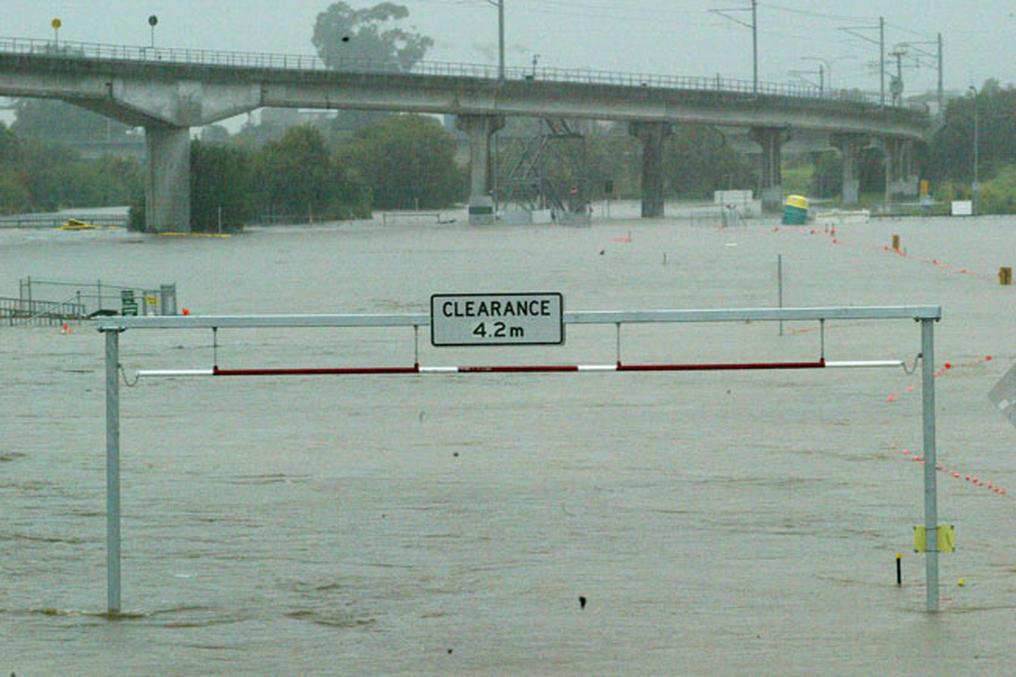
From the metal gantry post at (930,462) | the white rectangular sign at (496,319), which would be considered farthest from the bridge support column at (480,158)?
the white rectangular sign at (496,319)

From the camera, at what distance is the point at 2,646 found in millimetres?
11969

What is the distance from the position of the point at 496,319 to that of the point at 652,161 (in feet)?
504

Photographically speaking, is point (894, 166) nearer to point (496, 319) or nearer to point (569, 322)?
point (569, 322)

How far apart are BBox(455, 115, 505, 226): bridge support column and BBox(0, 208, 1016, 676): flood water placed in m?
103

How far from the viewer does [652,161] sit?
164 metres

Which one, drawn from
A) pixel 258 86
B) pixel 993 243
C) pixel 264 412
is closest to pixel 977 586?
pixel 264 412

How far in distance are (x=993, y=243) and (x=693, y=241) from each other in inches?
652

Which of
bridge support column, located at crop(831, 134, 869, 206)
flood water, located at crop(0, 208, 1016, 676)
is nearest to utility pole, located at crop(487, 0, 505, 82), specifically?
bridge support column, located at crop(831, 134, 869, 206)

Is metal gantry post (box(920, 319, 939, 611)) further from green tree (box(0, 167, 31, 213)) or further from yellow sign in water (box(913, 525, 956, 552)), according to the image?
green tree (box(0, 167, 31, 213))

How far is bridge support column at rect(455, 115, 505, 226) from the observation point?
14425cm

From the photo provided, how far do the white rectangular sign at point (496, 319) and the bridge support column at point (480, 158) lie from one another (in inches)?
5223

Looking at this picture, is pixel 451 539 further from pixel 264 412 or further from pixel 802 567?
pixel 264 412

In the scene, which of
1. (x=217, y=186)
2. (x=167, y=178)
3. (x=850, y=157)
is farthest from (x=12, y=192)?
(x=850, y=157)

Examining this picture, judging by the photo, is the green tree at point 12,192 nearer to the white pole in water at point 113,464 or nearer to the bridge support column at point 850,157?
the bridge support column at point 850,157
